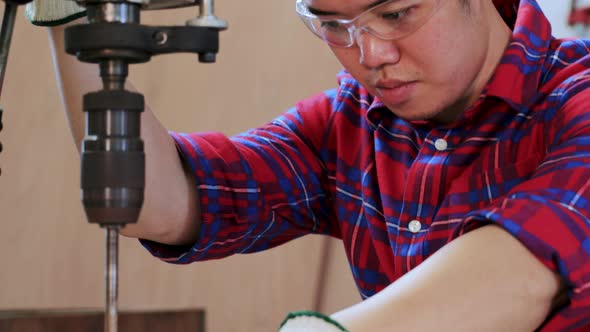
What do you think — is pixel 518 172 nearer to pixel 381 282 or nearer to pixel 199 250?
pixel 381 282

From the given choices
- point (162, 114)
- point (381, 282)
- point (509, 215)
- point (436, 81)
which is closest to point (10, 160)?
point (162, 114)

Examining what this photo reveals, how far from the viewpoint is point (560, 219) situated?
894 millimetres

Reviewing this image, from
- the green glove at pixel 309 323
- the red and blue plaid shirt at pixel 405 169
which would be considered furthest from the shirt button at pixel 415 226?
the green glove at pixel 309 323

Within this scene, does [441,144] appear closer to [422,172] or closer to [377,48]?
[422,172]

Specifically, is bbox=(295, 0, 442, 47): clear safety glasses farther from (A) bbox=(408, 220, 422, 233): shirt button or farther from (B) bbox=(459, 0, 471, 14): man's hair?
(A) bbox=(408, 220, 422, 233): shirt button

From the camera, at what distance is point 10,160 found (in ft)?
6.46

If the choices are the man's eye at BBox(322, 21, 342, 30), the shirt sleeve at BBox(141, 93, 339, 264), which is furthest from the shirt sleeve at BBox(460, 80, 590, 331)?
the shirt sleeve at BBox(141, 93, 339, 264)

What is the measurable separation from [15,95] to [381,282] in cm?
104

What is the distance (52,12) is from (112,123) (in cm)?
33

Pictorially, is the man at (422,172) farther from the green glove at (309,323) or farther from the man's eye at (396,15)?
the green glove at (309,323)

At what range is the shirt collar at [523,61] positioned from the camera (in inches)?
45.3

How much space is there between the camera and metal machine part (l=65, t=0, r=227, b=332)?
0.73 metres

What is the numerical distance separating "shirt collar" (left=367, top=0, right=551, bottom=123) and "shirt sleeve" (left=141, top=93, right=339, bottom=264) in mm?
318

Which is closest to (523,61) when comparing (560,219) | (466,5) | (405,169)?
(466,5)
